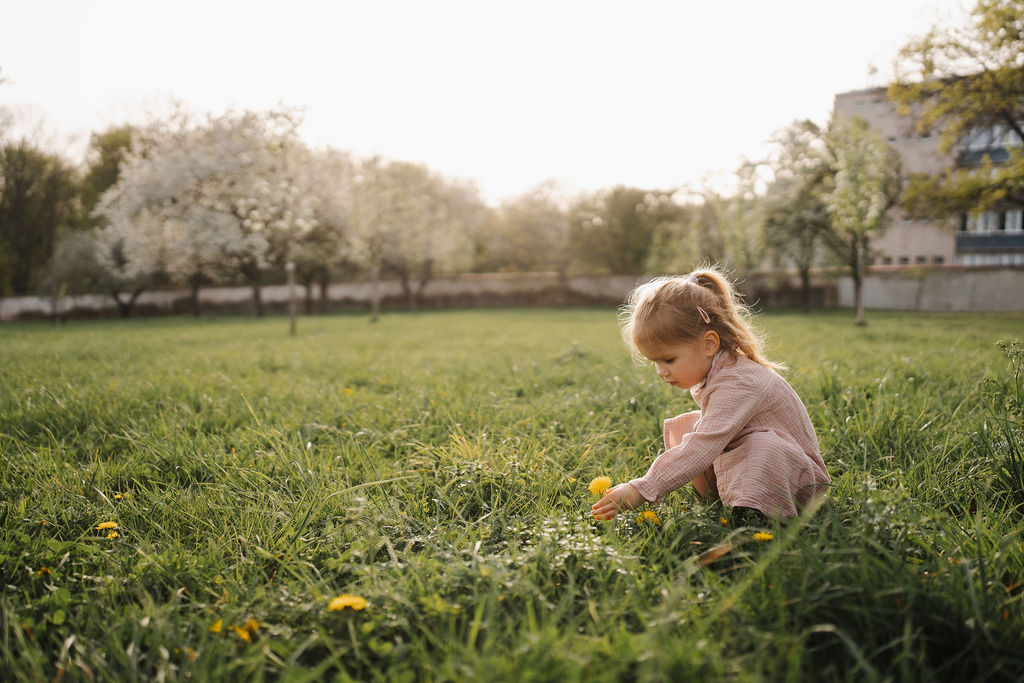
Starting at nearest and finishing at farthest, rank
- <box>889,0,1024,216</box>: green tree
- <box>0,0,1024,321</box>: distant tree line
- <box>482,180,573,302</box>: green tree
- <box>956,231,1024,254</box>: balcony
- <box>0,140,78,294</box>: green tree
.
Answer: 1. <box>889,0,1024,216</box>: green tree
2. <box>0,0,1024,321</box>: distant tree line
3. <box>0,140,78,294</box>: green tree
4. <box>482,180,573,302</box>: green tree
5. <box>956,231,1024,254</box>: balcony

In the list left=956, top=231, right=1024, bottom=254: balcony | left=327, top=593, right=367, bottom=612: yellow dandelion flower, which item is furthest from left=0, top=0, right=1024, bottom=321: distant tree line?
left=956, top=231, right=1024, bottom=254: balcony

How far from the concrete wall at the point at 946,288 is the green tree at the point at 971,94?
929 cm

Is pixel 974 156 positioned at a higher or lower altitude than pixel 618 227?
higher

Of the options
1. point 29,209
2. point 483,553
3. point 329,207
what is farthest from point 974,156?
point 29,209

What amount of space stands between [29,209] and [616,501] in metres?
35.5

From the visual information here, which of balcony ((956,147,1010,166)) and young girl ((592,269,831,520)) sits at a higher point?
balcony ((956,147,1010,166))

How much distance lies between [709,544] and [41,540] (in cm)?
220

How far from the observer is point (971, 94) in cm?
1123

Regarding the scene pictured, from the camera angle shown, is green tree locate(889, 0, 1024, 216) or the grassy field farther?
green tree locate(889, 0, 1024, 216)

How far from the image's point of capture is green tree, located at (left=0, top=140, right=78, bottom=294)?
26.8 meters

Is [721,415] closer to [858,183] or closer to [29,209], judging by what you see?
[858,183]

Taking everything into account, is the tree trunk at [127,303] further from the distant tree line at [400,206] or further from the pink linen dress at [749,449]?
the pink linen dress at [749,449]

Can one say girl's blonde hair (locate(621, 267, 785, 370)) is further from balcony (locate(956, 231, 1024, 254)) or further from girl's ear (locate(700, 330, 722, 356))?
balcony (locate(956, 231, 1024, 254))

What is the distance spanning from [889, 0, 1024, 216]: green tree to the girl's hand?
1269cm
